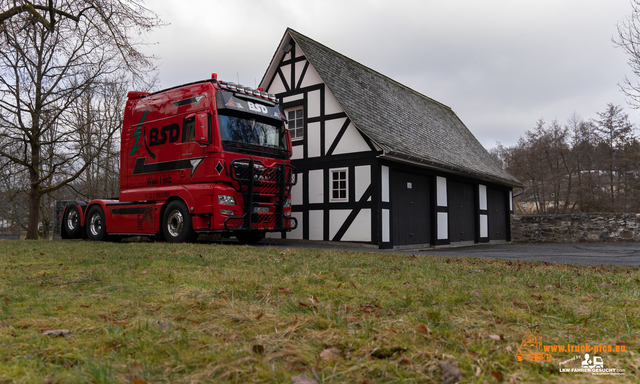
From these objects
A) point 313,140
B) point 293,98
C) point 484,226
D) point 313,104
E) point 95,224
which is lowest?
point 484,226

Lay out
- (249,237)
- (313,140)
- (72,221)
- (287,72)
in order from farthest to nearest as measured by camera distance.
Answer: (287,72), (72,221), (313,140), (249,237)

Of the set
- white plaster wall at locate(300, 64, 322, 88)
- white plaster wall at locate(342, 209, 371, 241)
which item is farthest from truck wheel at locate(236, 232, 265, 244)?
white plaster wall at locate(300, 64, 322, 88)

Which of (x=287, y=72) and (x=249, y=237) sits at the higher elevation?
(x=287, y=72)

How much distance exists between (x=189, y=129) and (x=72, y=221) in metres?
6.45

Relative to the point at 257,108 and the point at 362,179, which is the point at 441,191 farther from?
the point at 257,108

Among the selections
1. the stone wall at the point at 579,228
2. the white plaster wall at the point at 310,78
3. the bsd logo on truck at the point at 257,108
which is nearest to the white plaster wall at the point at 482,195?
the stone wall at the point at 579,228

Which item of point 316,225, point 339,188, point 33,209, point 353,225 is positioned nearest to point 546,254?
point 353,225

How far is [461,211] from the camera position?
17.4 meters

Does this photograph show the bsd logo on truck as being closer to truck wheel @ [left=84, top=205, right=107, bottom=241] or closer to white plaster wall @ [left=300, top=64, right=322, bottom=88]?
white plaster wall @ [left=300, top=64, right=322, bottom=88]

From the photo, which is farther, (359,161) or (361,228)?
(359,161)

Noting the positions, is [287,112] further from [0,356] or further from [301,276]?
[0,356]

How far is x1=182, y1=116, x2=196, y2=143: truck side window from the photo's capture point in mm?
10367

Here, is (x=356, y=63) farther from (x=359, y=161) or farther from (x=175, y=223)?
(x=175, y=223)

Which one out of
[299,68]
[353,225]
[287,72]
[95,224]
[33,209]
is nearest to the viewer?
[353,225]
